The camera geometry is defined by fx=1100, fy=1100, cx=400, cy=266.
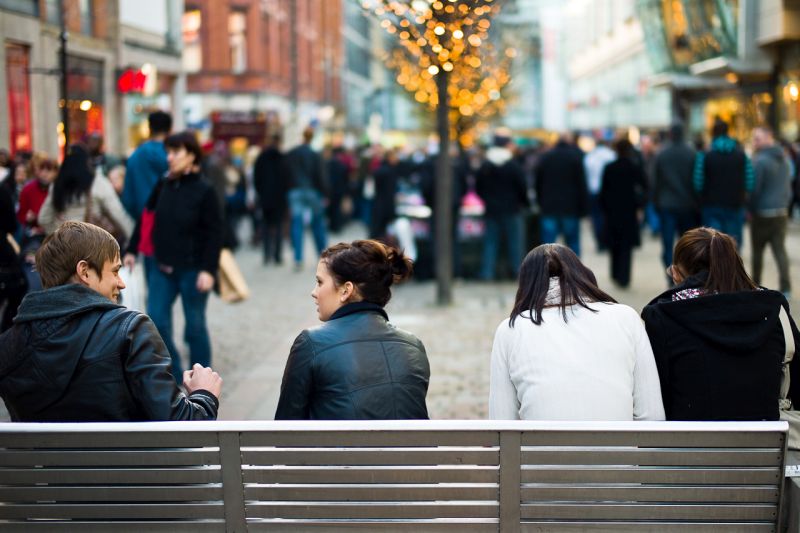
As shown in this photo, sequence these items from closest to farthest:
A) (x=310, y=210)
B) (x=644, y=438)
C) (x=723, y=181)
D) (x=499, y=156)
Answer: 1. (x=644, y=438)
2. (x=723, y=181)
3. (x=499, y=156)
4. (x=310, y=210)

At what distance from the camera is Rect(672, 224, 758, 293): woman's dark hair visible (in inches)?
163

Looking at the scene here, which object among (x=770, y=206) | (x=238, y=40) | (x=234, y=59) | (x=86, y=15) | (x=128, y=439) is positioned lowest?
(x=128, y=439)

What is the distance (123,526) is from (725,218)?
9.75 m

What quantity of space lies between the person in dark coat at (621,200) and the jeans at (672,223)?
55 centimetres

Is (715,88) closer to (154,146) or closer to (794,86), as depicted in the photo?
(794,86)

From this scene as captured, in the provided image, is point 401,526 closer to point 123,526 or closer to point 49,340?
point 123,526

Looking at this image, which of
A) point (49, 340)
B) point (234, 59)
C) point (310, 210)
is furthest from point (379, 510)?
point (234, 59)

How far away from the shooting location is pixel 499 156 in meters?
14.6

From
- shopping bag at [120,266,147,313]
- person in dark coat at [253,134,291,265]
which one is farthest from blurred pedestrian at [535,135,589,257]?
shopping bag at [120,266,147,313]

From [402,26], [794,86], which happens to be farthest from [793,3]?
[402,26]

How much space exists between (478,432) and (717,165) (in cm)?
927

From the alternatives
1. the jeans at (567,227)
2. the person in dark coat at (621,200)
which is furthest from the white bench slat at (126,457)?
the jeans at (567,227)

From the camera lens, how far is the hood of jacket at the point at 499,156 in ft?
47.7

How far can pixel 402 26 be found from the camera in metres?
12.0
